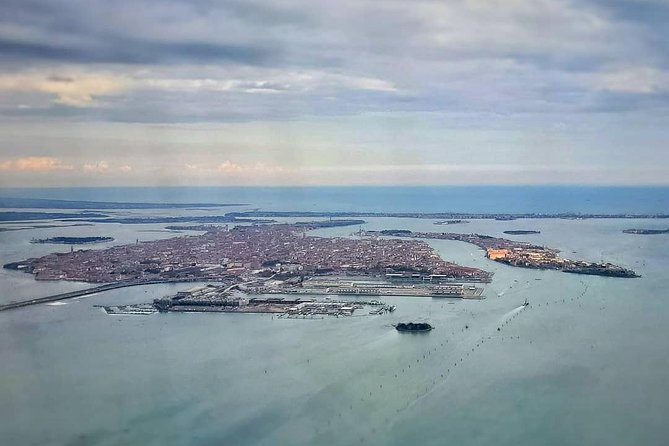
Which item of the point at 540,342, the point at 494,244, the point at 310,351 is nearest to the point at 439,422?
the point at 310,351

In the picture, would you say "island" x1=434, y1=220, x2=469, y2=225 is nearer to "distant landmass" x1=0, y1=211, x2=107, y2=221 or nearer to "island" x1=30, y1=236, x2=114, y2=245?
"distant landmass" x1=0, y1=211, x2=107, y2=221

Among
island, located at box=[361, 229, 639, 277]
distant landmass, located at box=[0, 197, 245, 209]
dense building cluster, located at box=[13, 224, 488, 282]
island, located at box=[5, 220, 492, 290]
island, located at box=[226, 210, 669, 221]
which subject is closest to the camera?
distant landmass, located at box=[0, 197, 245, 209]

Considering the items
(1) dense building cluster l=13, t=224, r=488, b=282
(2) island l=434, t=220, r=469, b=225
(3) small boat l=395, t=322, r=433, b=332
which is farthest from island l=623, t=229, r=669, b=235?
(3) small boat l=395, t=322, r=433, b=332

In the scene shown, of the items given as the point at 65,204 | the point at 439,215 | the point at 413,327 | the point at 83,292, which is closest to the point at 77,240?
the point at 65,204

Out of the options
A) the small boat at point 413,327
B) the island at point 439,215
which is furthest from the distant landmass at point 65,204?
the small boat at point 413,327

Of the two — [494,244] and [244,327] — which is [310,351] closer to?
[244,327]

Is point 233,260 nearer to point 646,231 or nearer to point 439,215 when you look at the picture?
point 646,231

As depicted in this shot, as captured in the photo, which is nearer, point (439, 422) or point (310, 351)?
point (439, 422)
